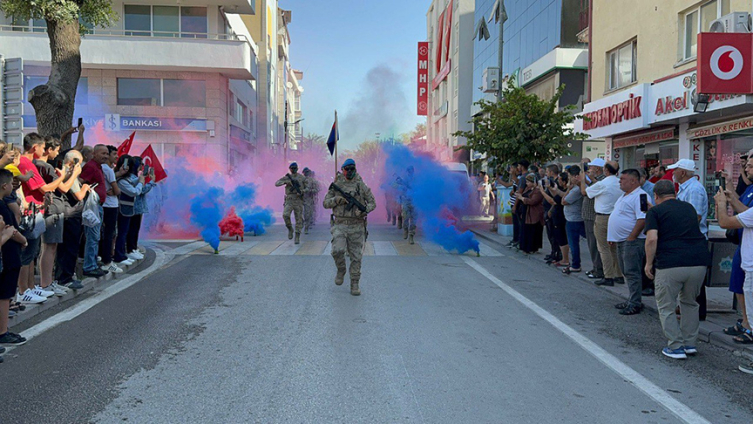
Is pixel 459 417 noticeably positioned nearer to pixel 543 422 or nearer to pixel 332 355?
pixel 543 422

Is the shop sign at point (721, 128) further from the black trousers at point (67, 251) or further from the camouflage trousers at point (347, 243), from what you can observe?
the black trousers at point (67, 251)

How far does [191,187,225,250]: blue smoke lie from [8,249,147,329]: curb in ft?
8.97

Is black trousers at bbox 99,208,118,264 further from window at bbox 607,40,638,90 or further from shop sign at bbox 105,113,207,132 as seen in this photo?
shop sign at bbox 105,113,207,132

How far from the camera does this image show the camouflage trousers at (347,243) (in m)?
8.41

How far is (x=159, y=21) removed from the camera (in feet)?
92.6

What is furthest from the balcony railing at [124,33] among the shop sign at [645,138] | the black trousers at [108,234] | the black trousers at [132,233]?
the black trousers at [108,234]

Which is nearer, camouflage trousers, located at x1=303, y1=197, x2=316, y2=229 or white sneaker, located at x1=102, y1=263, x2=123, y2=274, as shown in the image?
white sneaker, located at x1=102, y1=263, x2=123, y2=274

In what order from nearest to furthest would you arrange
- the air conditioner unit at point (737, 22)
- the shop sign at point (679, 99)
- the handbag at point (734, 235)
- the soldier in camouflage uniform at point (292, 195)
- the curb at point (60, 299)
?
the handbag at point (734, 235), the curb at point (60, 299), the air conditioner unit at point (737, 22), the shop sign at point (679, 99), the soldier in camouflage uniform at point (292, 195)

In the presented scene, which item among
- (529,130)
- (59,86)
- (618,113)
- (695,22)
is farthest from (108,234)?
(618,113)

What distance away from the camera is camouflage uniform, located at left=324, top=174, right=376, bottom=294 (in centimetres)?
842

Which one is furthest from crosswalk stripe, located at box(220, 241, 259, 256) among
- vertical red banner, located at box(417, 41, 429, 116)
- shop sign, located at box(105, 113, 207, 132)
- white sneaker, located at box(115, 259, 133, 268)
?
vertical red banner, located at box(417, 41, 429, 116)

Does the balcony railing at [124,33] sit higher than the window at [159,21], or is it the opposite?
the window at [159,21]

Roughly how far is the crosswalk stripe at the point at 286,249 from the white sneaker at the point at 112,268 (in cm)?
357

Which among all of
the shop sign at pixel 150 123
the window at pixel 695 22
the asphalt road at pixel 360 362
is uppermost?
the window at pixel 695 22
